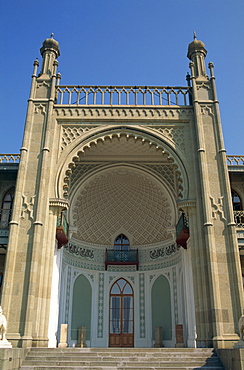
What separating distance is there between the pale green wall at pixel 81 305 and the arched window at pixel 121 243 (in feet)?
7.15

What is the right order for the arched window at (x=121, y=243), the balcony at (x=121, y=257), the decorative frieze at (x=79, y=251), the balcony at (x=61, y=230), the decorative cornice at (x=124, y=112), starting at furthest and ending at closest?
1. the arched window at (x=121, y=243)
2. the balcony at (x=121, y=257)
3. the decorative frieze at (x=79, y=251)
4. the decorative cornice at (x=124, y=112)
5. the balcony at (x=61, y=230)

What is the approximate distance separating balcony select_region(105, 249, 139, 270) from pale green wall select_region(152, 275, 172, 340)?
4.45ft

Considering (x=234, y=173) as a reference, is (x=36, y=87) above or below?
above

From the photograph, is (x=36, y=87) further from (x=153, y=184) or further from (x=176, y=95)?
(x=153, y=184)

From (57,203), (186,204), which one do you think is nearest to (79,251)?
(57,203)

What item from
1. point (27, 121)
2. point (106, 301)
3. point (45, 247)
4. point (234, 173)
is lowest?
point (106, 301)

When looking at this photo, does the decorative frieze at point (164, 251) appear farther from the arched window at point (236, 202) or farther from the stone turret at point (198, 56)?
the stone turret at point (198, 56)

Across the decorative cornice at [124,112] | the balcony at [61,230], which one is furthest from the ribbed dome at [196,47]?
the balcony at [61,230]

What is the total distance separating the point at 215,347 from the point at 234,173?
6.38 metres

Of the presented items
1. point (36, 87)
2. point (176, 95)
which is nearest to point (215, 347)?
point (176, 95)

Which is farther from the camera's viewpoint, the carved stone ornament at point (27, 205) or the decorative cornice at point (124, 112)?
the decorative cornice at point (124, 112)

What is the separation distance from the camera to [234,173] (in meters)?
13.5

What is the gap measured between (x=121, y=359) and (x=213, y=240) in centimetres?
441

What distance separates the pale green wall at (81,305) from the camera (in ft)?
50.4
